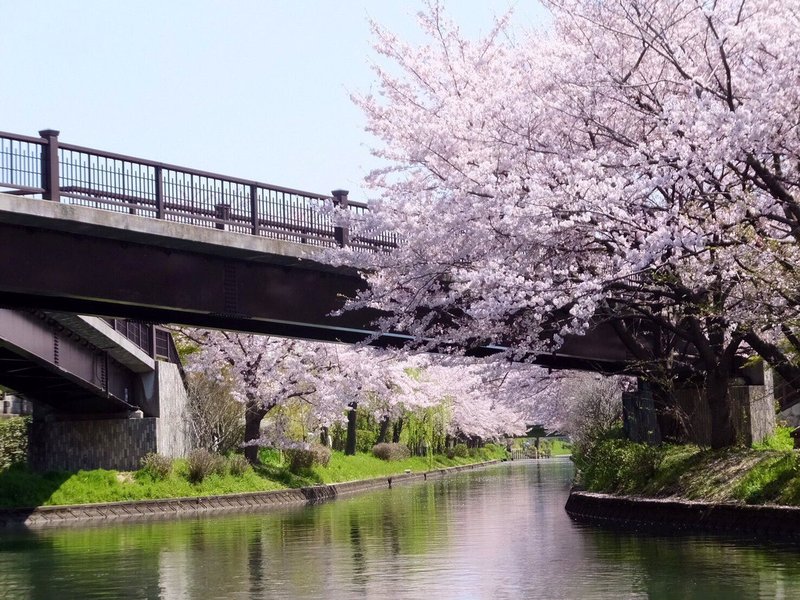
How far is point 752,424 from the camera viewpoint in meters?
32.4

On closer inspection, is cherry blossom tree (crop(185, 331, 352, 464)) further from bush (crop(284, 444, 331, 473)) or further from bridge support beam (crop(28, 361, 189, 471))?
bridge support beam (crop(28, 361, 189, 471))

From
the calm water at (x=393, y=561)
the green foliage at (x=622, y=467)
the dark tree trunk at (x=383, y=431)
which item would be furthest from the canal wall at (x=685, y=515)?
the dark tree trunk at (x=383, y=431)

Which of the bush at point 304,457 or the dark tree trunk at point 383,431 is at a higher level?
the dark tree trunk at point 383,431

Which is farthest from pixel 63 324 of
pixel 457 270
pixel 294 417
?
pixel 457 270

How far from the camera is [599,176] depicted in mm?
20219

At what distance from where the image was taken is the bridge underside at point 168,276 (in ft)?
67.9

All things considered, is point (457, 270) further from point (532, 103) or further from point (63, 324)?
point (63, 324)

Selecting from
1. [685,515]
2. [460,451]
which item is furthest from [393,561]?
[460,451]

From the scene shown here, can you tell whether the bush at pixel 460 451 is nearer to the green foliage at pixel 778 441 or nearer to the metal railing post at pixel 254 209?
the green foliage at pixel 778 441

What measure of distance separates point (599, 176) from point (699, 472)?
7442 millimetres

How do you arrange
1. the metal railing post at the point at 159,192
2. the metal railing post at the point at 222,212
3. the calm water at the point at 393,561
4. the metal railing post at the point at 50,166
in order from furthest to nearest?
the metal railing post at the point at 222,212, the metal railing post at the point at 159,192, the metal railing post at the point at 50,166, the calm water at the point at 393,561

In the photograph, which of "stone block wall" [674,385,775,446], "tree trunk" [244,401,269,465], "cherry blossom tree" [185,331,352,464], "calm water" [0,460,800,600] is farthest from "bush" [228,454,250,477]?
"stone block wall" [674,385,775,446]

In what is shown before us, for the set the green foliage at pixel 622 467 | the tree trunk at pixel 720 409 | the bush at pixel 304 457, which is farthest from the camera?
the bush at pixel 304 457

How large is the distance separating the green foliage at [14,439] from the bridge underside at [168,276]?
2104 cm
